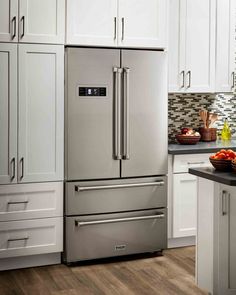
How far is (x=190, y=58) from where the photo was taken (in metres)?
5.13

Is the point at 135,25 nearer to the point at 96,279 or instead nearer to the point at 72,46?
the point at 72,46

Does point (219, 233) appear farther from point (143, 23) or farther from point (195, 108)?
point (195, 108)

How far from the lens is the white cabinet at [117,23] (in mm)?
4457

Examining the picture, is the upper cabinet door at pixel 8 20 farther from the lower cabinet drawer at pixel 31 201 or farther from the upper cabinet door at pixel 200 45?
the upper cabinet door at pixel 200 45

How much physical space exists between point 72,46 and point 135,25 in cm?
57

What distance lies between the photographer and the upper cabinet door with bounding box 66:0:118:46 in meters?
4.43

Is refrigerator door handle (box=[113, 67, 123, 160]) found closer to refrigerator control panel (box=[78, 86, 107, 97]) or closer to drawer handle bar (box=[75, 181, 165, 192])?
refrigerator control panel (box=[78, 86, 107, 97])

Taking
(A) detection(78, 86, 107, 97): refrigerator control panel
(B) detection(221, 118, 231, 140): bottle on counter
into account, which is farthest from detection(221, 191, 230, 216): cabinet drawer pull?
(B) detection(221, 118, 231, 140): bottle on counter

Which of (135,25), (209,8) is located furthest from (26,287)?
(209,8)

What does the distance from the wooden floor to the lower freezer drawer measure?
0.10m

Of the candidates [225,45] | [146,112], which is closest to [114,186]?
[146,112]

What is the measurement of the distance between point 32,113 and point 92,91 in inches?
20.1

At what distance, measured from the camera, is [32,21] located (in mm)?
4324

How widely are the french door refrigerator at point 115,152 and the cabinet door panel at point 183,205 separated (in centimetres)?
14
